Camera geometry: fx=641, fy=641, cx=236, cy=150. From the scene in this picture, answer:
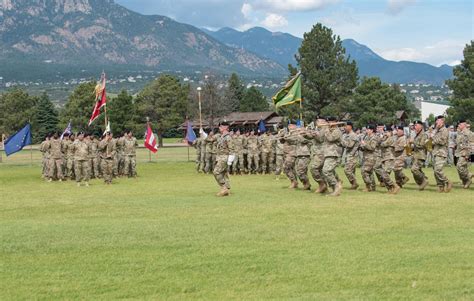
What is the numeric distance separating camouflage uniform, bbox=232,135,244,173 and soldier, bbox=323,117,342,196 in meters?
10.7

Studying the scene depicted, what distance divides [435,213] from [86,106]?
70.2m

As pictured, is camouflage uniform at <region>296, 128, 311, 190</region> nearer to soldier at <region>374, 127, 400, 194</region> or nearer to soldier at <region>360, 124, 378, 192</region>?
soldier at <region>360, 124, 378, 192</region>

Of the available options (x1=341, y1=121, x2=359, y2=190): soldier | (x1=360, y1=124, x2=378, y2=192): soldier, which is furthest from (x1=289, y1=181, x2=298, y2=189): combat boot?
(x1=360, y1=124, x2=378, y2=192): soldier

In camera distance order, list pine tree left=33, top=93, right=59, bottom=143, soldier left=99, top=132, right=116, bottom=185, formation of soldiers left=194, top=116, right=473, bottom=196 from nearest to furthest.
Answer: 1. formation of soldiers left=194, top=116, right=473, bottom=196
2. soldier left=99, top=132, right=116, bottom=185
3. pine tree left=33, top=93, right=59, bottom=143

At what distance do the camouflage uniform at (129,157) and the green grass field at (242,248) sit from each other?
34.9 feet

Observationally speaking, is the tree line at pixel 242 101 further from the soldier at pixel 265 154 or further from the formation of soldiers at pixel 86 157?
the formation of soldiers at pixel 86 157

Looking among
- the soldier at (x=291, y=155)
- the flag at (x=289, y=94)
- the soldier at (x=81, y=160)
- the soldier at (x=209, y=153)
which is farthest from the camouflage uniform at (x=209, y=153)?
the soldier at (x=291, y=155)

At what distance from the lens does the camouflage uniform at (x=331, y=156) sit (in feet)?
58.3

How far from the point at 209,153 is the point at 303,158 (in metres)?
11.4

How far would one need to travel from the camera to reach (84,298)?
7574 millimetres

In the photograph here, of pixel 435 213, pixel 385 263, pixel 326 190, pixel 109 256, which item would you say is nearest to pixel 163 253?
pixel 109 256

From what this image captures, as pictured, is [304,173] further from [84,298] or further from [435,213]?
[84,298]

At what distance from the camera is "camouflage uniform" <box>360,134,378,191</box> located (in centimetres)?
1881

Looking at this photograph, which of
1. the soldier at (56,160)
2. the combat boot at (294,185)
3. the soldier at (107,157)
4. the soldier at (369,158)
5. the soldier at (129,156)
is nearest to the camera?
the soldier at (369,158)
